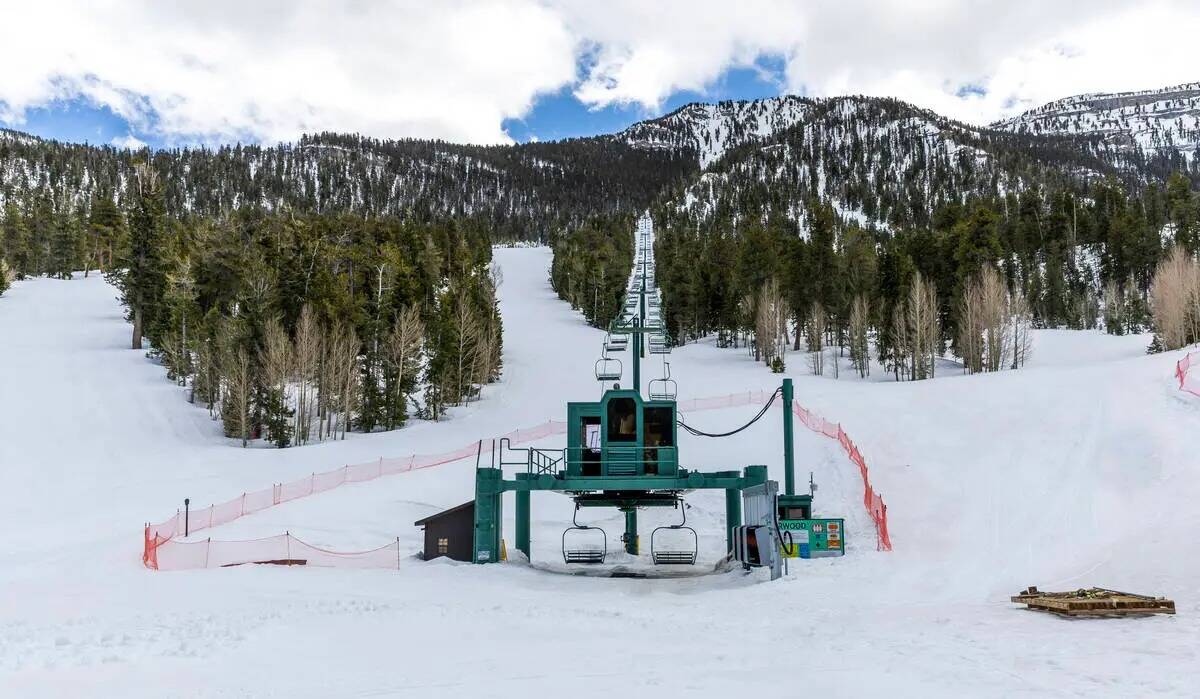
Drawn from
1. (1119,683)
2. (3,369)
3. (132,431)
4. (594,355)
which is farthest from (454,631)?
(594,355)

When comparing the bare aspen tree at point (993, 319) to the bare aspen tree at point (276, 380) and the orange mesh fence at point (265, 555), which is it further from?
the bare aspen tree at point (276, 380)

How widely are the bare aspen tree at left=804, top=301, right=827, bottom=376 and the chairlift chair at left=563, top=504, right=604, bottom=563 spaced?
38.1 m

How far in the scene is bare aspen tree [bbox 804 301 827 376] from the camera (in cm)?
6396

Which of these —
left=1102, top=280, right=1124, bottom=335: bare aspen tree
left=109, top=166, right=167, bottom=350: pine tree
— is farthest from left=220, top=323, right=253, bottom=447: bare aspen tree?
left=1102, top=280, right=1124, bottom=335: bare aspen tree

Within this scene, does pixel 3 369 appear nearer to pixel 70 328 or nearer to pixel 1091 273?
pixel 70 328

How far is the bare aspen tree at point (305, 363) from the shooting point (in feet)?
144

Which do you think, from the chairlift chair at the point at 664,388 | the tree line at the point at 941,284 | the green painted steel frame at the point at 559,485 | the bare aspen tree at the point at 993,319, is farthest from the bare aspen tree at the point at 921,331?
the green painted steel frame at the point at 559,485

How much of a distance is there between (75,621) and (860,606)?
14774 millimetres

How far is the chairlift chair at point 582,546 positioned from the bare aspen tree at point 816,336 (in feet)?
125

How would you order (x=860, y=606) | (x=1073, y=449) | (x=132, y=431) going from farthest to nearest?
1. (x=132, y=431)
2. (x=1073, y=449)
3. (x=860, y=606)

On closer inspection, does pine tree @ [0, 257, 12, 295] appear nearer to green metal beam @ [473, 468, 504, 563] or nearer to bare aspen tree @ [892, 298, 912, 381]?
green metal beam @ [473, 468, 504, 563]

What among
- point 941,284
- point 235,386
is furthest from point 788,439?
point 941,284

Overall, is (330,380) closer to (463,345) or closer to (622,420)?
(463,345)

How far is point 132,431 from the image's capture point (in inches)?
1655
